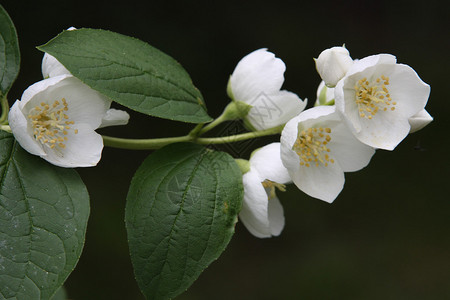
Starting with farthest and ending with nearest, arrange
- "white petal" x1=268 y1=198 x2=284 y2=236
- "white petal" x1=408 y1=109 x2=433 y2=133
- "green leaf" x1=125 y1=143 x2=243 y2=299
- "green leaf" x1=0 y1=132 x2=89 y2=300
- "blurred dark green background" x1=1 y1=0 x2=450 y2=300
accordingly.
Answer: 1. "blurred dark green background" x1=1 y1=0 x2=450 y2=300
2. "white petal" x1=268 y1=198 x2=284 y2=236
3. "white petal" x1=408 y1=109 x2=433 y2=133
4. "green leaf" x1=125 y1=143 x2=243 y2=299
5. "green leaf" x1=0 y1=132 x2=89 y2=300

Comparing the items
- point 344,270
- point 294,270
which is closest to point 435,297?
point 344,270

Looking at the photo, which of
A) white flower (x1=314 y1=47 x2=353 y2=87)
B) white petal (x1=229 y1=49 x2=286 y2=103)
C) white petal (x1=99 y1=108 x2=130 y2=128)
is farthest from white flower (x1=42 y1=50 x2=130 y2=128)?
white flower (x1=314 y1=47 x2=353 y2=87)

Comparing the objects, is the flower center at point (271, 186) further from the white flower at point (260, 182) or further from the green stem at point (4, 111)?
the green stem at point (4, 111)

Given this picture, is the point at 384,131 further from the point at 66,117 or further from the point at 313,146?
the point at 66,117

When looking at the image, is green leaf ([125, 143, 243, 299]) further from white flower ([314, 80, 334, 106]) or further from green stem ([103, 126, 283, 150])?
white flower ([314, 80, 334, 106])

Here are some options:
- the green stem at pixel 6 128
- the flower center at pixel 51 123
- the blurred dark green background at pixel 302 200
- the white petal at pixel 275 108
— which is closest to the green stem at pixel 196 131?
the white petal at pixel 275 108

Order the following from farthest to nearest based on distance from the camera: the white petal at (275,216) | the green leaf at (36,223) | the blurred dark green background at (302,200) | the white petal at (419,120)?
the blurred dark green background at (302,200) → the white petal at (275,216) → the white petal at (419,120) → the green leaf at (36,223)

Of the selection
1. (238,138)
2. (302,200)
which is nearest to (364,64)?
(238,138)
